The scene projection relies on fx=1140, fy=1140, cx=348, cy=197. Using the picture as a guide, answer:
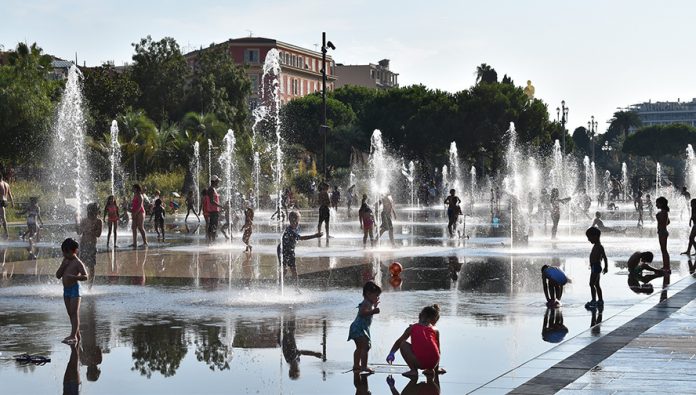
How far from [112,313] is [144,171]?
155 feet

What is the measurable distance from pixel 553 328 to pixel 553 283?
90.4 inches

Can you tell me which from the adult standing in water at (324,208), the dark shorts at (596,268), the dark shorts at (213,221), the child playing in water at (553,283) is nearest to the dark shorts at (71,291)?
the child playing in water at (553,283)

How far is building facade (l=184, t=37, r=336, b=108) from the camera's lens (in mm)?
126812

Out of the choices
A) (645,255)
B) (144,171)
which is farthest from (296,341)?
(144,171)

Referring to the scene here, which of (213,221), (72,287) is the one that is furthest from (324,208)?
(72,287)

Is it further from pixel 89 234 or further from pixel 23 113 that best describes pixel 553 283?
pixel 23 113

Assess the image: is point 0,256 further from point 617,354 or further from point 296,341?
point 617,354

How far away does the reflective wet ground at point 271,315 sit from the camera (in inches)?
394

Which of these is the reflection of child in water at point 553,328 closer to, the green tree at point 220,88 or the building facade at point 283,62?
the green tree at point 220,88

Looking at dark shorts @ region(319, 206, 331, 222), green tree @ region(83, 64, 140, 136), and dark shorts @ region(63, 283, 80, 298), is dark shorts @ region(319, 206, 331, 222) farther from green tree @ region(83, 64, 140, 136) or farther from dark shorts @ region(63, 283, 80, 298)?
green tree @ region(83, 64, 140, 136)

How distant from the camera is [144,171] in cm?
6091

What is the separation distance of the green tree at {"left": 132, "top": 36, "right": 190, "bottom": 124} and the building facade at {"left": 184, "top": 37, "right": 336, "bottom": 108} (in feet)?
115

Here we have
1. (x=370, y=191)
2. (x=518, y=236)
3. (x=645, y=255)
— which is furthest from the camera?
(x=370, y=191)

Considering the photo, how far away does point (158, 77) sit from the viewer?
84.6 m
